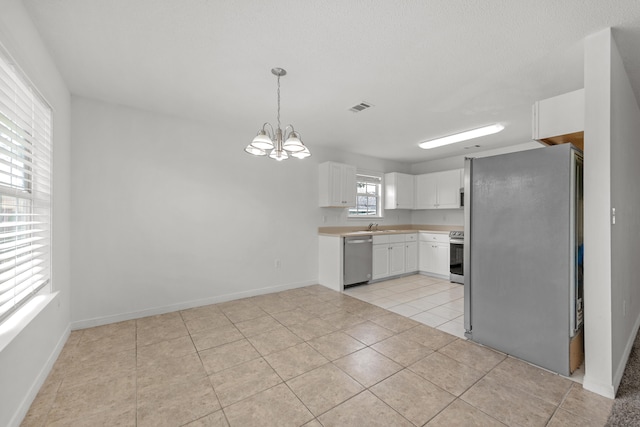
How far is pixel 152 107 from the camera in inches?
133

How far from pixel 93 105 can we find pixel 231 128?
5.23ft

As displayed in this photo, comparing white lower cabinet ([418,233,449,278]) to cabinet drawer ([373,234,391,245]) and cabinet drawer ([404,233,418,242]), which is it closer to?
cabinet drawer ([404,233,418,242])

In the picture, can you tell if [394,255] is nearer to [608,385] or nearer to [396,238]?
[396,238]

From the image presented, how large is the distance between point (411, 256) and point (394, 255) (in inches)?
23.1

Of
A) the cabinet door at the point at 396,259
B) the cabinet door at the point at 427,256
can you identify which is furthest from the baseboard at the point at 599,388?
the cabinet door at the point at 427,256

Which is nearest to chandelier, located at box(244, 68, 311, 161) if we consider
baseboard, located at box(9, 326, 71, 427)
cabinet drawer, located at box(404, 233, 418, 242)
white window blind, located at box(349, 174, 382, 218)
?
baseboard, located at box(9, 326, 71, 427)

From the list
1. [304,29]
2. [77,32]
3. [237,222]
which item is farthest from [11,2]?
[237,222]

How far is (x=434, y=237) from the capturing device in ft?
18.7

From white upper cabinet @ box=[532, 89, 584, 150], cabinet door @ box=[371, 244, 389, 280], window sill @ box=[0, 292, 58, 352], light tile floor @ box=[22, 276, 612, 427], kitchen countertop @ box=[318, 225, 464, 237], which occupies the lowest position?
light tile floor @ box=[22, 276, 612, 427]

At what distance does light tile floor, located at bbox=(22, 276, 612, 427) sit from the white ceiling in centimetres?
256

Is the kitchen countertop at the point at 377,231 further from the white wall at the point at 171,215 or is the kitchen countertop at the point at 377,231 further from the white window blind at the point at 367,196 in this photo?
the white wall at the point at 171,215

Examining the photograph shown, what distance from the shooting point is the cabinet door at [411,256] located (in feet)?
18.8

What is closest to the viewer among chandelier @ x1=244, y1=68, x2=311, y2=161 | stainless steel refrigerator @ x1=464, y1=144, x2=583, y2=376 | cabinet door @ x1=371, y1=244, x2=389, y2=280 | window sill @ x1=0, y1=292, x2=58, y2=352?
window sill @ x1=0, y1=292, x2=58, y2=352

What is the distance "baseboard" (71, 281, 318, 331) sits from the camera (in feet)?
10.2
